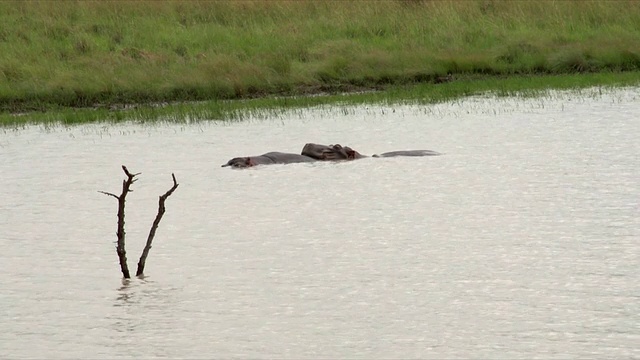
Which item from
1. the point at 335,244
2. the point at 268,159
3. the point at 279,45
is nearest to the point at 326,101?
the point at 279,45

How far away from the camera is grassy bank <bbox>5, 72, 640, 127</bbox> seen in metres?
20.7

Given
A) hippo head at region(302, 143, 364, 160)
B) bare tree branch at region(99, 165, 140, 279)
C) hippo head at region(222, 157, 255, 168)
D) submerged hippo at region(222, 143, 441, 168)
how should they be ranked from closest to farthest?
bare tree branch at region(99, 165, 140, 279)
hippo head at region(222, 157, 255, 168)
submerged hippo at region(222, 143, 441, 168)
hippo head at region(302, 143, 364, 160)

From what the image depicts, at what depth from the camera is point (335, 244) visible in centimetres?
1184

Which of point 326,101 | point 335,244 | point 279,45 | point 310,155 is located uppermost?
point 279,45

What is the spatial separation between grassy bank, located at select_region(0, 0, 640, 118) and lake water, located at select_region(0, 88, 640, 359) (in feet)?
8.95

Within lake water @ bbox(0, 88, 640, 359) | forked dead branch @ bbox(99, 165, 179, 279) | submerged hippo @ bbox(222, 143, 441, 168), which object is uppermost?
forked dead branch @ bbox(99, 165, 179, 279)

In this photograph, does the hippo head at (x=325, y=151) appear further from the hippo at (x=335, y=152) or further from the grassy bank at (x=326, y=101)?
the grassy bank at (x=326, y=101)

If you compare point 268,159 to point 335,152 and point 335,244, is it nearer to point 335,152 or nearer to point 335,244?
point 335,152

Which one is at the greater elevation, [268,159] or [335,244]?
[268,159]

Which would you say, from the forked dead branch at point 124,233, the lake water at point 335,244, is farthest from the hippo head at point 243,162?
the forked dead branch at point 124,233

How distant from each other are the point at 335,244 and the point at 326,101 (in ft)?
33.2

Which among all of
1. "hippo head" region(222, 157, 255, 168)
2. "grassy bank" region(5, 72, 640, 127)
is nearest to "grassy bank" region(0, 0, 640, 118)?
"grassy bank" region(5, 72, 640, 127)

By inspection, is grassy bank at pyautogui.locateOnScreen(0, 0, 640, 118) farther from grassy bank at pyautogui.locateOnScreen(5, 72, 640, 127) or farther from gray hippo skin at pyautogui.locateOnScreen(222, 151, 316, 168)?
gray hippo skin at pyautogui.locateOnScreen(222, 151, 316, 168)

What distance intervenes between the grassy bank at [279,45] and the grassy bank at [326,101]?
0.48 m
